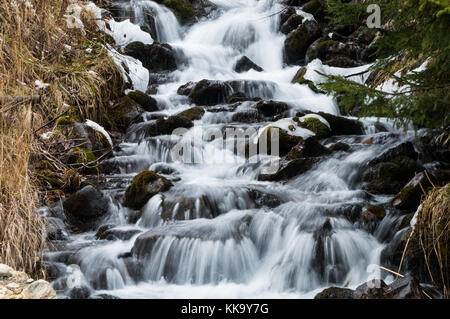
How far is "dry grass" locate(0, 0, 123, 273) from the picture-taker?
12.2 ft

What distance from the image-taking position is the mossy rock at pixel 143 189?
18.5 feet

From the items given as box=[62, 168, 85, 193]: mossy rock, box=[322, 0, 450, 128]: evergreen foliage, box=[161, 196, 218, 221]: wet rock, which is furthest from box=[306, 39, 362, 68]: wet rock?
box=[322, 0, 450, 128]: evergreen foliage

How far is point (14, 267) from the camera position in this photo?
358 cm

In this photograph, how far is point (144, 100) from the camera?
936 cm

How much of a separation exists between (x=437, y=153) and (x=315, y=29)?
8286 mm

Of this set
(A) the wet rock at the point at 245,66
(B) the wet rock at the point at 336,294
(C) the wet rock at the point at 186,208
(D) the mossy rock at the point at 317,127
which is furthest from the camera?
(A) the wet rock at the point at 245,66

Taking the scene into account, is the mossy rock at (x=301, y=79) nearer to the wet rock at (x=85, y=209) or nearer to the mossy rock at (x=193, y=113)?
the mossy rock at (x=193, y=113)

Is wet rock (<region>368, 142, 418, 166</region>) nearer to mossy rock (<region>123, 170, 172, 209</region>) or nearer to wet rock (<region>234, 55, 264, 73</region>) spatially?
mossy rock (<region>123, 170, 172, 209</region>)

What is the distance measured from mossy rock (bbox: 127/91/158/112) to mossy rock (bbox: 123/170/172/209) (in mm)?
3649

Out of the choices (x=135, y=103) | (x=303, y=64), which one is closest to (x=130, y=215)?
(x=135, y=103)

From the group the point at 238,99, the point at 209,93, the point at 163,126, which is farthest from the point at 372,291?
the point at 209,93

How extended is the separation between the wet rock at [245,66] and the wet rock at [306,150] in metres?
6.30

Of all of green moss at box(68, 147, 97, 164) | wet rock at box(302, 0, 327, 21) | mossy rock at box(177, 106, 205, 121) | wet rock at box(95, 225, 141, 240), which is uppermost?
wet rock at box(302, 0, 327, 21)

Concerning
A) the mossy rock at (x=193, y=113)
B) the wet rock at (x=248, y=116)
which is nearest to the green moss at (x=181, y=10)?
the mossy rock at (x=193, y=113)
